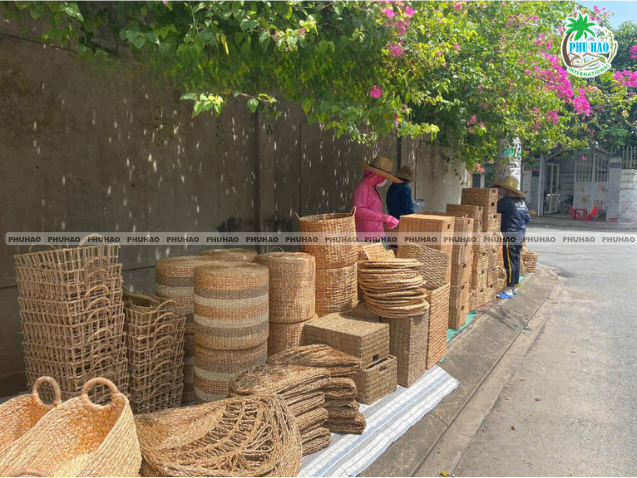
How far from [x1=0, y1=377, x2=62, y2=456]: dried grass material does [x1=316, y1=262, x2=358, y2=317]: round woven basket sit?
2.52m

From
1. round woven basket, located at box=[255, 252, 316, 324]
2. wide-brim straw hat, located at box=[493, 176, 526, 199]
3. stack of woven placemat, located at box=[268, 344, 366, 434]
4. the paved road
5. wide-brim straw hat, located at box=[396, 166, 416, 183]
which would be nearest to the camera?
stack of woven placemat, located at box=[268, 344, 366, 434]

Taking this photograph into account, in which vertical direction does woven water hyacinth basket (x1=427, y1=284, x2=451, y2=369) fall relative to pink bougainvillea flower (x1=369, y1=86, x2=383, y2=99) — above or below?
below

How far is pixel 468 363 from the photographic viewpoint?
17.8 ft

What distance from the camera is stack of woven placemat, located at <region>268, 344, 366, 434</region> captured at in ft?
11.1

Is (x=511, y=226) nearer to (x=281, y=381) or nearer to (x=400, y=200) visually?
(x=400, y=200)

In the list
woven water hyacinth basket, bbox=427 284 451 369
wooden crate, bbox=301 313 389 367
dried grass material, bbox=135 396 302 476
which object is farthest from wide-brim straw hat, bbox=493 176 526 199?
dried grass material, bbox=135 396 302 476

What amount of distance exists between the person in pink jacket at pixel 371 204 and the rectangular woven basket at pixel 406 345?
5.59ft

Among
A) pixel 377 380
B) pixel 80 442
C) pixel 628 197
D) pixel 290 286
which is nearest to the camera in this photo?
pixel 80 442

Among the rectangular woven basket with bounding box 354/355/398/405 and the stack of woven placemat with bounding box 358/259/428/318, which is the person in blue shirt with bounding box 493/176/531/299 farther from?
the rectangular woven basket with bounding box 354/355/398/405

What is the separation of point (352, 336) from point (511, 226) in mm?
5497

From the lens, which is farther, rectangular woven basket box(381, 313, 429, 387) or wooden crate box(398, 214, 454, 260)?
wooden crate box(398, 214, 454, 260)

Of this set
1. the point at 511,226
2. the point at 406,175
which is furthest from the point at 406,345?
the point at 511,226

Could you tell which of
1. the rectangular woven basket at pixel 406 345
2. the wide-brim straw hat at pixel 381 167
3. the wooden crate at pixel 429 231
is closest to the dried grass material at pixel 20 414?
the rectangular woven basket at pixel 406 345

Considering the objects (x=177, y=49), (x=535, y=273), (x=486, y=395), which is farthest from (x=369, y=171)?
(x=535, y=273)
